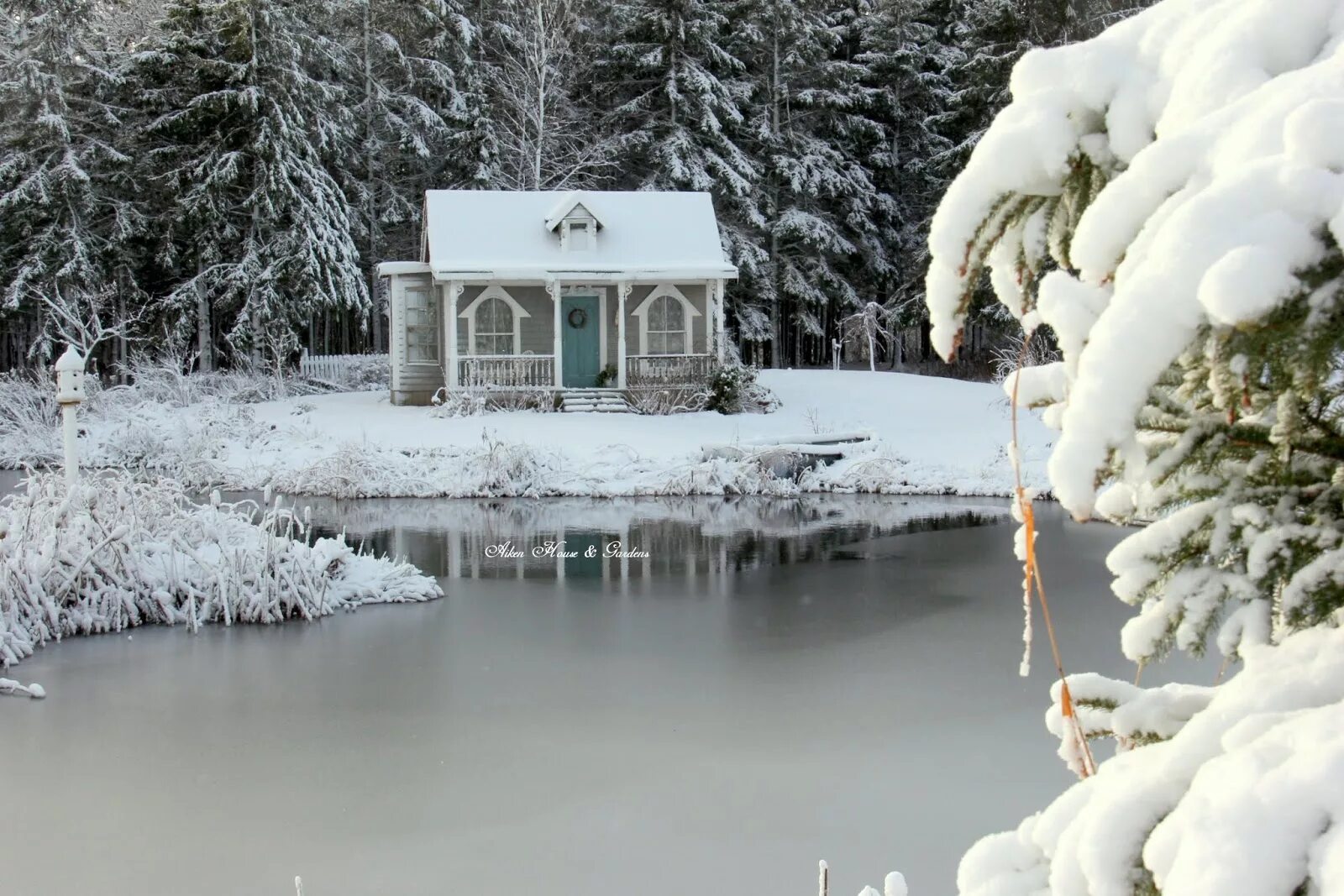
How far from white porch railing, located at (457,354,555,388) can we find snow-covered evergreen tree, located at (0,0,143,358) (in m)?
8.29

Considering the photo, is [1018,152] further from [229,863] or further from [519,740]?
[519,740]

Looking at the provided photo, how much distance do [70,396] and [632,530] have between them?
19.7ft

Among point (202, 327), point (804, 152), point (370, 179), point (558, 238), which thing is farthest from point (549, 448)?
point (804, 152)

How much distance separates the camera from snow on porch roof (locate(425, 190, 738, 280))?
23844 mm

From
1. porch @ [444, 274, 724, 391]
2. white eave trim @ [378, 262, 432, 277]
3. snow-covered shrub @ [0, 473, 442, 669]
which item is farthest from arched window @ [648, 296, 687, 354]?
snow-covered shrub @ [0, 473, 442, 669]

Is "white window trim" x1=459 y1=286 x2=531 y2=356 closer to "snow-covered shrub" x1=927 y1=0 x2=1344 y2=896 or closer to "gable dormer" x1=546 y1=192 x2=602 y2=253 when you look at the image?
"gable dormer" x1=546 y1=192 x2=602 y2=253

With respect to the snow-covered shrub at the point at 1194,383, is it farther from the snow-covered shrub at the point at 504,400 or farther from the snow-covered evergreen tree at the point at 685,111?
the snow-covered evergreen tree at the point at 685,111

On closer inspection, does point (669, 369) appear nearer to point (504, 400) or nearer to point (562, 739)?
point (504, 400)

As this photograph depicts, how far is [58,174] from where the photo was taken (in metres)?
27.0

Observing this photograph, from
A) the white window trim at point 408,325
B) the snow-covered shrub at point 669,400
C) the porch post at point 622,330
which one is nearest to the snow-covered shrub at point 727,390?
the snow-covered shrub at point 669,400

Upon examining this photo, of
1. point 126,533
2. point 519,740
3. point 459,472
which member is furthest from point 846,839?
point 459,472

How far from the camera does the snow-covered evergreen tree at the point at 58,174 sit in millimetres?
27000

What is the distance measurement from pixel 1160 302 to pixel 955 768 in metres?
5.37

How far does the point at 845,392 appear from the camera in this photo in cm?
2494
